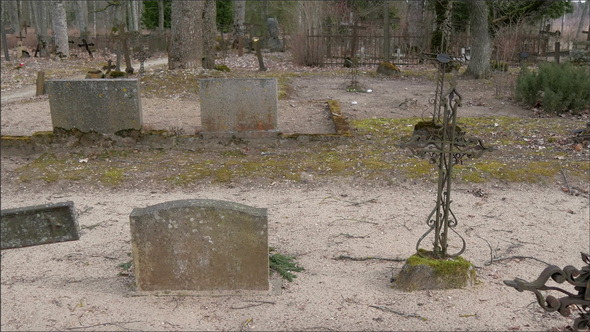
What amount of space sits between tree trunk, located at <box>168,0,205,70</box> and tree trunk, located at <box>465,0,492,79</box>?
8379 mm

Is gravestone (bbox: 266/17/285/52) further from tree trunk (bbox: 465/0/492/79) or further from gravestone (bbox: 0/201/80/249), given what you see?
gravestone (bbox: 0/201/80/249)

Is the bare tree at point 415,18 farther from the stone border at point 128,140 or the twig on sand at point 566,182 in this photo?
the twig on sand at point 566,182

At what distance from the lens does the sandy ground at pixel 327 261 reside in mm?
4531

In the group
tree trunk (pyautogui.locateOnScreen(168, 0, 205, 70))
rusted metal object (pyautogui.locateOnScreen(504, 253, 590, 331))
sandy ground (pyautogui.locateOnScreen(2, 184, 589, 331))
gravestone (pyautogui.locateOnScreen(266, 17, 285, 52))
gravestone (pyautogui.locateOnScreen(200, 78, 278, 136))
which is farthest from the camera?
gravestone (pyautogui.locateOnScreen(266, 17, 285, 52))

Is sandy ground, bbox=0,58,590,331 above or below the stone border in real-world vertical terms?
below

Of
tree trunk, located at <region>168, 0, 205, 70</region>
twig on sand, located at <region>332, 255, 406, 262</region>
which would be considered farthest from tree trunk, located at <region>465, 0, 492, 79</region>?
twig on sand, located at <region>332, 255, 406, 262</region>

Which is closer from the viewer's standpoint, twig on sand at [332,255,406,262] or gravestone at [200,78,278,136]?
twig on sand at [332,255,406,262]

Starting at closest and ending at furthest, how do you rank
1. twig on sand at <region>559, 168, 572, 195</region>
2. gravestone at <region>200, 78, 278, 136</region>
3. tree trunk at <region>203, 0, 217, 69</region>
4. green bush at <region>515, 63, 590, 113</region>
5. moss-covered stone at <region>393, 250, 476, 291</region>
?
moss-covered stone at <region>393, 250, 476, 291</region>
twig on sand at <region>559, 168, 572, 195</region>
gravestone at <region>200, 78, 278, 136</region>
green bush at <region>515, 63, 590, 113</region>
tree trunk at <region>203, 0, 217, 69</region>

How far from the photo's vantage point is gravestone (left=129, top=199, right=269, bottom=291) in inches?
183

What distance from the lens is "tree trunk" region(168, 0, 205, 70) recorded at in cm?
1502

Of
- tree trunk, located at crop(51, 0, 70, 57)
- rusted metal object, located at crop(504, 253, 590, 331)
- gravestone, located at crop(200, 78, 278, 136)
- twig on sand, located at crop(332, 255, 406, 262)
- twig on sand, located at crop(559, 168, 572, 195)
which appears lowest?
twig on sand, located at crop(332, 255, 406, 262)

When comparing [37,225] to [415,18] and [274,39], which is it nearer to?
[415,18]

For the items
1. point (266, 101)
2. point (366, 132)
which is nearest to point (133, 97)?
point (266, 101)

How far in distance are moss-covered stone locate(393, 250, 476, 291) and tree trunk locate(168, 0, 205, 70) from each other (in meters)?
11.8
